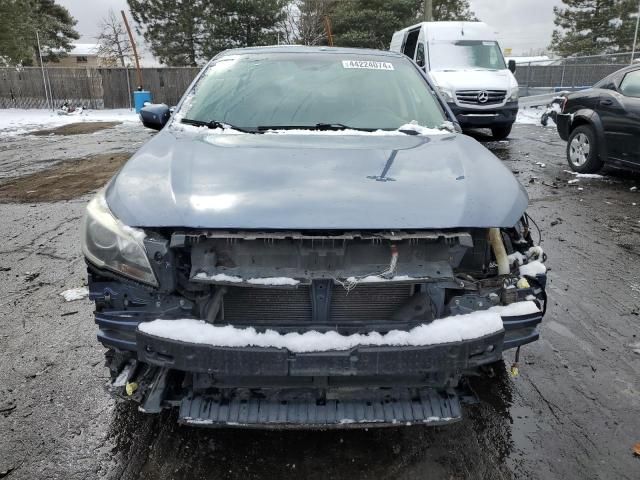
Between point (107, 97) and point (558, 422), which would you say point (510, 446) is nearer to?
point (558, 422)

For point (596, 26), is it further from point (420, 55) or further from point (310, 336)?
point (310, 336)

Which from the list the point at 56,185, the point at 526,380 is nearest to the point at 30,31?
the point at 56,185

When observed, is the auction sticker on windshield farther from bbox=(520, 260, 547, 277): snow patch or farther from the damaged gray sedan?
bbox=(520, 260, 547, 277): snow patch

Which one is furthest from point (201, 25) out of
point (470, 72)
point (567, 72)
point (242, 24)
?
point (470, 72)

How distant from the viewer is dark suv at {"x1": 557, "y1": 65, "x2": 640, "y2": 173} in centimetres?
711

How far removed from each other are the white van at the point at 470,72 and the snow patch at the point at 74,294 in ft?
28.6

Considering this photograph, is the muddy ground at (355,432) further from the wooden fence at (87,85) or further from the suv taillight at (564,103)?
the wooden fence at (87,85)

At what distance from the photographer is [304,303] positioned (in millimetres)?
2242

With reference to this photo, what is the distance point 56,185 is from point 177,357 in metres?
6.98

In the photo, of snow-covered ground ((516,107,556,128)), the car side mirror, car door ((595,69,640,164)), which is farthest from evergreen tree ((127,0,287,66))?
the car side mirror

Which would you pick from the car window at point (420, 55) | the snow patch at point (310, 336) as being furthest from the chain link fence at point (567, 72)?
the snow patch at point (310, 336)

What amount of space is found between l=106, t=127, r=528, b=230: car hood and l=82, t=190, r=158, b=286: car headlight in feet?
0.19

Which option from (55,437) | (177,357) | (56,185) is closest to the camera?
(177,357)

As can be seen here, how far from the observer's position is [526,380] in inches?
116
